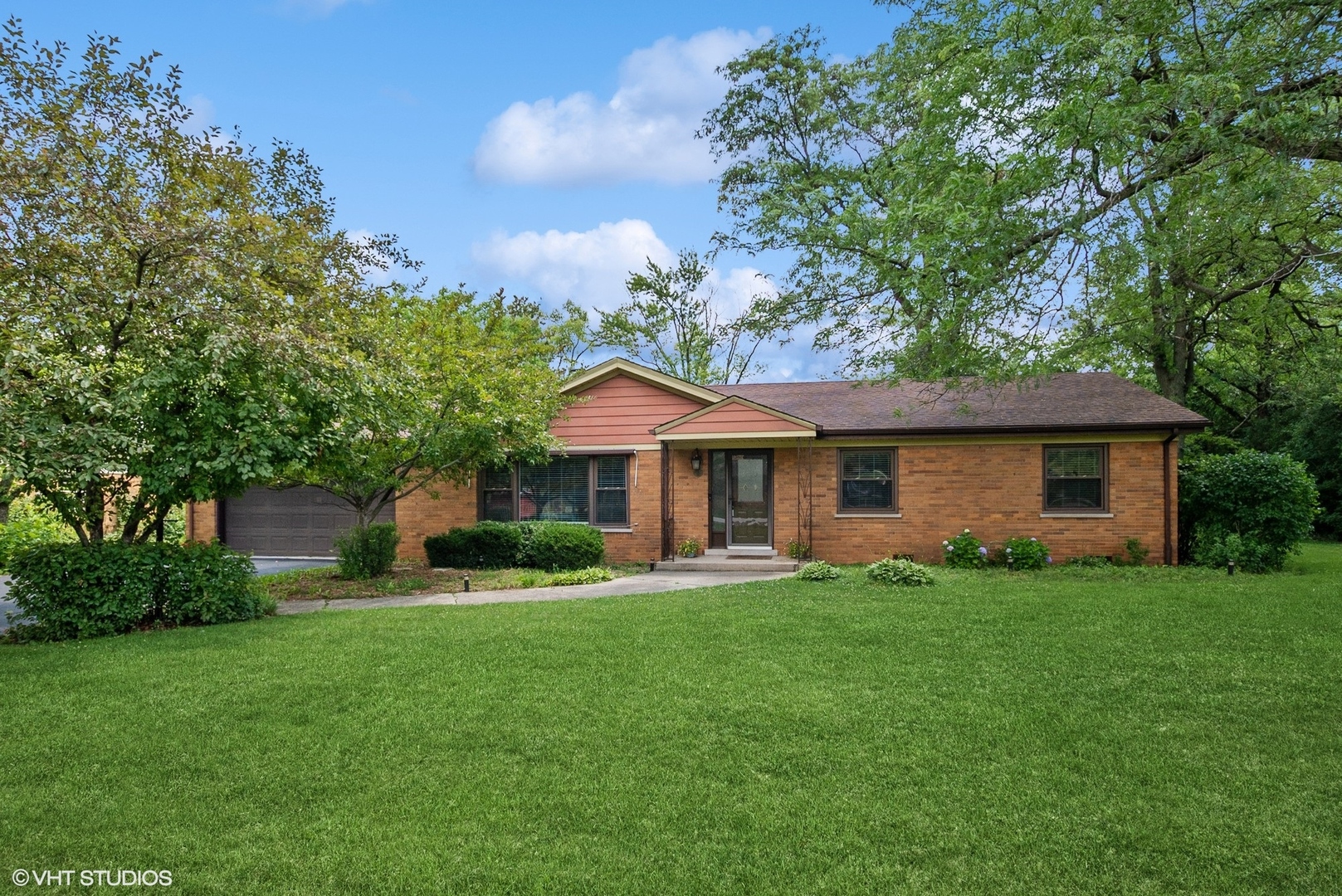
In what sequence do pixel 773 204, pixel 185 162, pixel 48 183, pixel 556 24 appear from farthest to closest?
1. pixel 773 204
2. pixel 556 24
3. pixel 185 162
4. pixel 48 183

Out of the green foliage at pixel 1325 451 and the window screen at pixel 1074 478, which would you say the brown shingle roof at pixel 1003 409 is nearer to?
the window screen at pixel 1074 478

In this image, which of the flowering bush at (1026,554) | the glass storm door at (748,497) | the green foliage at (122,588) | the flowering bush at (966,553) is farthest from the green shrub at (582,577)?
the flowering bush at (1026,554)

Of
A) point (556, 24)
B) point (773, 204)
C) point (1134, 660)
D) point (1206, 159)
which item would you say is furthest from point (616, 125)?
point (1134, 660)

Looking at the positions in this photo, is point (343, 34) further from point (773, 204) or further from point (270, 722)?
point (270, 722)

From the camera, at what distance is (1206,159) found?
6281mm

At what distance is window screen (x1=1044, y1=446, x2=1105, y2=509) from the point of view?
567 inches

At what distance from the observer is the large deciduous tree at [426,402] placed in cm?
1035

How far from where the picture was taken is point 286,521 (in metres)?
18.0

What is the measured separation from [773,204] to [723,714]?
13996 mm

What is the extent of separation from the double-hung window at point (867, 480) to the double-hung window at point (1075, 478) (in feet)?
9.50

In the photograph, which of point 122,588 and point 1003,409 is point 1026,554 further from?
point 122,588

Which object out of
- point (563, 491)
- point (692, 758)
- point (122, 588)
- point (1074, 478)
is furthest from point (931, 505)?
point (122, 588)

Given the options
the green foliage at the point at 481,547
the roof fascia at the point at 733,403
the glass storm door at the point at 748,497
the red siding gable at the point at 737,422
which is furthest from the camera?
the glass storm door at the point at 748,497

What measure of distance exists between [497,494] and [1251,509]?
48.1 ft
